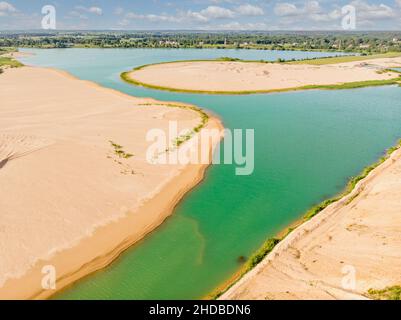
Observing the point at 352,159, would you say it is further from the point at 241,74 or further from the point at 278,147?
the point at 241,74

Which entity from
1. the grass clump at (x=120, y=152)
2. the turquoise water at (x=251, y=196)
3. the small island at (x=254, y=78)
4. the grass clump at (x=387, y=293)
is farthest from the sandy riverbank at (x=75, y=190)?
the small island at (x=254, y=78)

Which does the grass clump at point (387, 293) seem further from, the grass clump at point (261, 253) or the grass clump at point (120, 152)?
the grass clump at point (120, 152)

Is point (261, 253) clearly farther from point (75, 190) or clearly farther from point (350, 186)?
point (75, 190)

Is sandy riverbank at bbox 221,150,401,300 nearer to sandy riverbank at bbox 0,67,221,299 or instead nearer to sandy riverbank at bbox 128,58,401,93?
sandy riverbank at bbox 0,67,221,299

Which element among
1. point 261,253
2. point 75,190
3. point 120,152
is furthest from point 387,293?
point 120,152

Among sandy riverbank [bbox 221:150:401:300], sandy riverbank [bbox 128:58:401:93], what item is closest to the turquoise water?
sandy riverbank [bbox 221:150:401:300]
